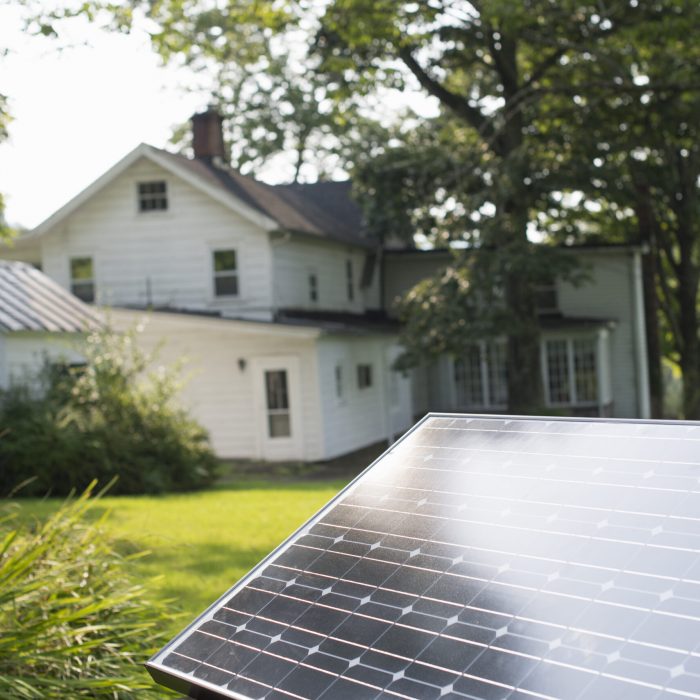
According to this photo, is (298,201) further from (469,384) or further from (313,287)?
(469,384)

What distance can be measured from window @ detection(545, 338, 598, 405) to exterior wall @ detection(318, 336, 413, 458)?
4.69 m

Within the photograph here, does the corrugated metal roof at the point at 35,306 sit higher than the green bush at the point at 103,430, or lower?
higher

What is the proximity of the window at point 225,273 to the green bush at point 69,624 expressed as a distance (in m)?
21.6

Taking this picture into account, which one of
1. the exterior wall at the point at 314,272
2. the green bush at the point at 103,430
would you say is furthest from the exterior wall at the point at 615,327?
the green bush at the point at 103,430

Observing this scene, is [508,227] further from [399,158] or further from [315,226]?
[315,226]

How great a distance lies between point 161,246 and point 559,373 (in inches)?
529

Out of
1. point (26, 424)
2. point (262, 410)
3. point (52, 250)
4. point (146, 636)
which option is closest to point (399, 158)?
point (262, 410)

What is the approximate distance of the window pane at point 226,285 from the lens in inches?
1120

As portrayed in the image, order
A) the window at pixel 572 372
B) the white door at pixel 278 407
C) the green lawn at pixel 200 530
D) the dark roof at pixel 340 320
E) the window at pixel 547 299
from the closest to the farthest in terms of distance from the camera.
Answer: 1. the green lawn at pixel 200 530
2. the white door at pixel 278 407
3. the dark roof at pixel 340 320
4. the window at pixel 572 372
5. the window at pixel 547 299

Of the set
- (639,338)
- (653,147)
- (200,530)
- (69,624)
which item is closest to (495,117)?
(653,147)

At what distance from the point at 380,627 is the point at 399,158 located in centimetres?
2486

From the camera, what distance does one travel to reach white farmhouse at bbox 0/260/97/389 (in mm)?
18938

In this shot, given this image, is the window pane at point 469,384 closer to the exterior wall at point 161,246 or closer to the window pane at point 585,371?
the window pane at point 585,371

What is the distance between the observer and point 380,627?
346cm
